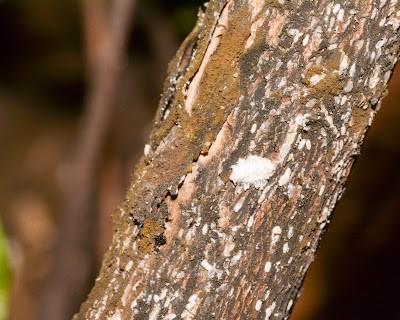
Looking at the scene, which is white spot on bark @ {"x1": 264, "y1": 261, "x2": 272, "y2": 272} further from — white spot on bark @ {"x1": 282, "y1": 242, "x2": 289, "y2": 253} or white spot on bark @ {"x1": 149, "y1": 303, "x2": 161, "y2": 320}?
white spot on bark @ {"x1": 149, "y1": 303, "x2": 161, "y2": 320}

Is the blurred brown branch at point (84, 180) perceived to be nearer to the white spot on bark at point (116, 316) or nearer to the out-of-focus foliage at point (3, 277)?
the out-of-focus foliage at point (3, 277)

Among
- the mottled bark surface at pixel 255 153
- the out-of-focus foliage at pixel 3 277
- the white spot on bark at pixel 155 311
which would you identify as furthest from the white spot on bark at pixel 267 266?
the out-of-focus foliage at pixel 3 277

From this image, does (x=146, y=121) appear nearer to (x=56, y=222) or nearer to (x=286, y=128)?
(x=56, y=222)

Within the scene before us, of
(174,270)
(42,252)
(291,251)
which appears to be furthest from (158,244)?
(42,252)

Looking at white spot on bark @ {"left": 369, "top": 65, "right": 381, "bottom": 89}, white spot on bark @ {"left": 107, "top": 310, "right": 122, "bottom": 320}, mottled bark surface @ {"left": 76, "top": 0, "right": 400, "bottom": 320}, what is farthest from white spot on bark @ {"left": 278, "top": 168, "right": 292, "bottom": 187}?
white spot on bark @ {"left": 107, "top": 310, "right": 122, "bottom": 320}

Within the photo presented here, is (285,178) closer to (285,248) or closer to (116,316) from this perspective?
(285,248)

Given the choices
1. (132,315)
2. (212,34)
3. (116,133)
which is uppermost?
(116,133)
